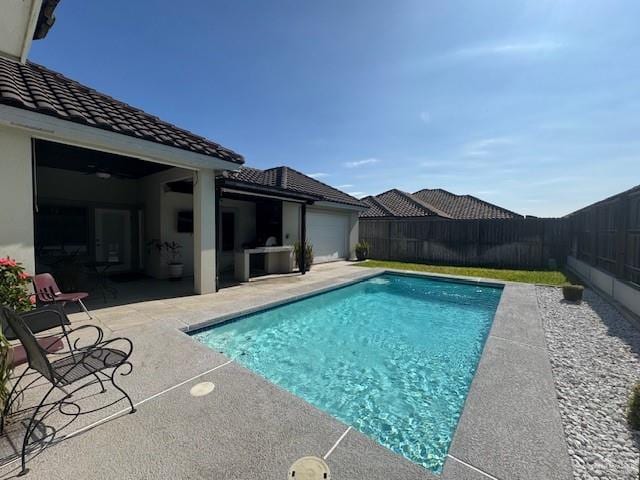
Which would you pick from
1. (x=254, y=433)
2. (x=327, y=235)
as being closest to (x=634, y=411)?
(x=254, y=433)

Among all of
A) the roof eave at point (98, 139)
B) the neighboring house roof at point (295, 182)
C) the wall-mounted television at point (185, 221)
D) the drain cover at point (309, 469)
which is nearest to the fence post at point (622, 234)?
the neighboring house roof at point (295, 182)

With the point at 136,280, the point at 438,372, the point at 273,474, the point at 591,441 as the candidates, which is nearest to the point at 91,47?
the point at 136,280

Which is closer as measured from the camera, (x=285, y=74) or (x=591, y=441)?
(x=591, y=441)

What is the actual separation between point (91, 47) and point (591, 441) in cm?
1331

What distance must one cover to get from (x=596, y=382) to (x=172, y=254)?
1224cm

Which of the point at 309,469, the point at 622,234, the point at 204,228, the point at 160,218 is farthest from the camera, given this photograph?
the point at 160,218

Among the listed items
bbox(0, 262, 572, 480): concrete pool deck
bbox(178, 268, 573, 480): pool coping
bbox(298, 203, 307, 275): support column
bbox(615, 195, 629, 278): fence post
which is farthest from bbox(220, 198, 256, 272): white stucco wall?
bbox(615, 195, 629, 278): fence post

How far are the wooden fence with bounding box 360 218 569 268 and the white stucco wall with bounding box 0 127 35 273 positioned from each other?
1768cm

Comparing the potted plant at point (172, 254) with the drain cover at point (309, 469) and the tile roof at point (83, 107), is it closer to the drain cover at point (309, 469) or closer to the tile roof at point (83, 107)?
the tile roof at point (83, 107)

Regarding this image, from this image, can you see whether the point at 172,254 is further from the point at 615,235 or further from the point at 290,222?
the point at 615,235

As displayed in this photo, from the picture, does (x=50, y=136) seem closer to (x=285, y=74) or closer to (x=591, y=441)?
(x=285, y=74)

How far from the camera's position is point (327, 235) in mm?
16953

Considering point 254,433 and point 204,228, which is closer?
point 254,433

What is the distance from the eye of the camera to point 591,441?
262cm
